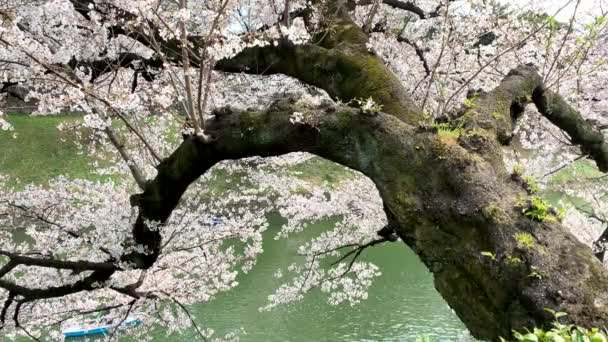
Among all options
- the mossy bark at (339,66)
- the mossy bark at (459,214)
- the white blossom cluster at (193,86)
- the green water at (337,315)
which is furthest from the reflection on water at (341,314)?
the mossy bark at (459,214)

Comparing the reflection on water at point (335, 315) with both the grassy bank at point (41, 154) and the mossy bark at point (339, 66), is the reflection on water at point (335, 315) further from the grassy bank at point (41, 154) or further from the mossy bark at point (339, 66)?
the grassy bank at point (41, 154)

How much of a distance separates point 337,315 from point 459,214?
37.1ft

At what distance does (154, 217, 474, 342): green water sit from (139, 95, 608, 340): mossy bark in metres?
8.74

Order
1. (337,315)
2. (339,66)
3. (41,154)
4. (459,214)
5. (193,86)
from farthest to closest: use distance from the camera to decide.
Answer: (41,154) → (337,315) → (193,86) → (339,66) → (459,214)

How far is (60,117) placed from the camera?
24906mm

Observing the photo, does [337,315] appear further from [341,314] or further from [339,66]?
[339,66]

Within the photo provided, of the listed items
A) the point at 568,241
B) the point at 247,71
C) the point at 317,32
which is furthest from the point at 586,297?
the point at 247,71

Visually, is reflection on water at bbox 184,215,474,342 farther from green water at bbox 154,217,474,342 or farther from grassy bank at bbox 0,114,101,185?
grassy bank at bbox 0,114,101,185

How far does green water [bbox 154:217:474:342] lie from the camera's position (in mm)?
11789

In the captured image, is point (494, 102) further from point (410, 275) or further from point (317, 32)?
point (410, 275)

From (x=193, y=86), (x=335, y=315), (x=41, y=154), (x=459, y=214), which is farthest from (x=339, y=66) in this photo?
(x=41, y=154)

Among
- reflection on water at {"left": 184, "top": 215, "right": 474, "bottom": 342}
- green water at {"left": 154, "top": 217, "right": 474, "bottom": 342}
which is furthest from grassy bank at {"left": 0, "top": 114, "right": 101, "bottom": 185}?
reflection on water at {"left": 184, "top": 215, "right": 474, "bottom": 342}

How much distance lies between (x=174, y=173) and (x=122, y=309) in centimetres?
567

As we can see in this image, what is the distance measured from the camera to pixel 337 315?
1305cm
